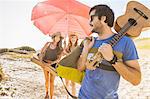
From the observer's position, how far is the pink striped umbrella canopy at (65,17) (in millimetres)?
9305

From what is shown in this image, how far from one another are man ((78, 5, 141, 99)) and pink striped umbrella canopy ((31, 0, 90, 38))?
5.64m

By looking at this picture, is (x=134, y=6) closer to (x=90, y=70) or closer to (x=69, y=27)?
(x=90, y=70)

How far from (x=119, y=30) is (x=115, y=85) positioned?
0.49 m

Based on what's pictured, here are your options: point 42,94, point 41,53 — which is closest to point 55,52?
point 41,53

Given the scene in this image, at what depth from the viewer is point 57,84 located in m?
14.4

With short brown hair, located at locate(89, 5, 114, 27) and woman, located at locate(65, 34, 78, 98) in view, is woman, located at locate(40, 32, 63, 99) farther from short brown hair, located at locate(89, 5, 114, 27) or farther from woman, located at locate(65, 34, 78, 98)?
short brown hair, located at locate(89, 5, 114, 27)

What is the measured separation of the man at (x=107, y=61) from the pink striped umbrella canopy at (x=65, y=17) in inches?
222

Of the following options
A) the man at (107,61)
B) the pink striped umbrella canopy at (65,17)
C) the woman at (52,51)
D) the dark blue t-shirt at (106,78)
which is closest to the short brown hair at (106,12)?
the man at (107,61)

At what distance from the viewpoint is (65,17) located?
9.63 meters

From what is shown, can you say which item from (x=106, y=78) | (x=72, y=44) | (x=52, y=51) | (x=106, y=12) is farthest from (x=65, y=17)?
(x=106, y=78)

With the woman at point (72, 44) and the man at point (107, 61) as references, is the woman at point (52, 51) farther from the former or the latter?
the man at point (107, 61)

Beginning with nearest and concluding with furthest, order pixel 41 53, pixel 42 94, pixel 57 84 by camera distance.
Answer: pixel 41 53 → pixel 42 94 → pixel 57 84

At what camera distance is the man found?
10.8ft

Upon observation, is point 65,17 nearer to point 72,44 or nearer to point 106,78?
point 72,44
